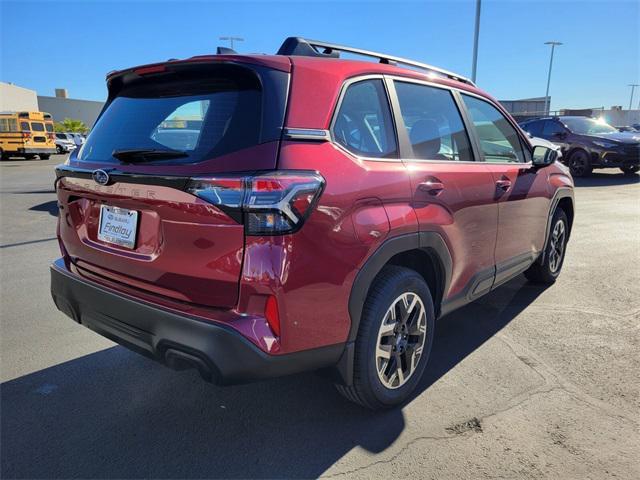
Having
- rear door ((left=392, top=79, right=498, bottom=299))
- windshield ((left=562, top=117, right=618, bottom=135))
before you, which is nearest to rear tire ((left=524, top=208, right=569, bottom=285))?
rear door ((left=392, top=79, right=498, bottom=299))

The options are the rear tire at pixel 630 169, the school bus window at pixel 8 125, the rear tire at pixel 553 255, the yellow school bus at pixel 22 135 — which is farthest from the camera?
the yellow school bus at pixel 22 135

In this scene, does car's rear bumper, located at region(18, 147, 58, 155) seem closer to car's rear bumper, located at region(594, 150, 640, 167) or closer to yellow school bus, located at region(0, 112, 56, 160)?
yellow school bus, located at region(0, 112, 56, 160)

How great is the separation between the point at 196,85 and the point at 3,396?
86.0 inches

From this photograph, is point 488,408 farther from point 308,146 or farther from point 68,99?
point 68,99

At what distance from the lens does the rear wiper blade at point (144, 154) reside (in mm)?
2178

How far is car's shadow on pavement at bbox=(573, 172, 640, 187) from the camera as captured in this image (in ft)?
42.8

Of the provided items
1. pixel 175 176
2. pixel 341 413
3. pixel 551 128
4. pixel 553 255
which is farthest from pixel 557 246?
pixel 551 128

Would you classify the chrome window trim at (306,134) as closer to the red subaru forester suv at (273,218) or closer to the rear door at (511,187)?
the red subaru forester suv at (273,218)

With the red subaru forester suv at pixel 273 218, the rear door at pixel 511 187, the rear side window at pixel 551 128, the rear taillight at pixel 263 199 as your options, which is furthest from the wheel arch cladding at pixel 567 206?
the rear side window at pixel 551 128

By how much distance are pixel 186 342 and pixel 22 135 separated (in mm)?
31633

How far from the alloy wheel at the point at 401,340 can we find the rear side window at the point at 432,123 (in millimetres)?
854

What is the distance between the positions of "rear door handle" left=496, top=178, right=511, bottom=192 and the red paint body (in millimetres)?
890

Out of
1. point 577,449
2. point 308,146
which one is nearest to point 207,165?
point 308,146

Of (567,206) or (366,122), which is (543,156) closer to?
(567,206)
